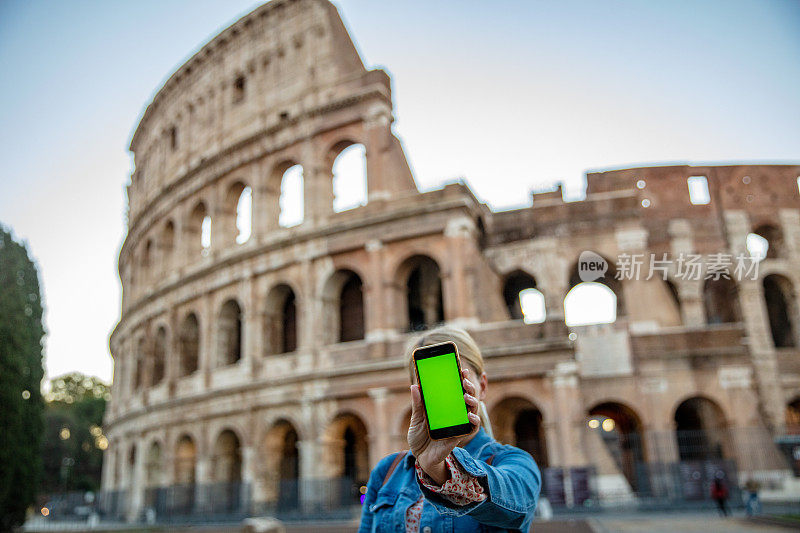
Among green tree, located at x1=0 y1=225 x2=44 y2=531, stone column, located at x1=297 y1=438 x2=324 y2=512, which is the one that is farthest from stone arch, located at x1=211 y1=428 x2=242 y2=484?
green tree, located at x1=0 y1=225 x2=44 y2=531

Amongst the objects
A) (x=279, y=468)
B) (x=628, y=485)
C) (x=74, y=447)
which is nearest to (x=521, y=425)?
(x=628, y=485)

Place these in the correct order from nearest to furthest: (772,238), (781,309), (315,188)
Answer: (315,188) → (772,238) → (781,309)

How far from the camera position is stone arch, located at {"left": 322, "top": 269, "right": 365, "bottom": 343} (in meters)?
17.2

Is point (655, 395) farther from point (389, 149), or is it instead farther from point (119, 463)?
point (119, 463)

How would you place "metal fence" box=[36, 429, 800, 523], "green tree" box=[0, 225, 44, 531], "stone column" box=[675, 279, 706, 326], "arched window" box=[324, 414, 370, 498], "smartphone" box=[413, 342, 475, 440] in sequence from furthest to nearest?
"stone column" box=[675, 279, 706, 326]
"arched window" box=[324, 414, 370, 498]
"green tree" box=[0, 225, 44, 531]
"metal fence" box=[36, 429, 800, 523]
"smartphone" box=[413, 342, 475, 440]

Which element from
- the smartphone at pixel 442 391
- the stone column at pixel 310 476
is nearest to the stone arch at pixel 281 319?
the stone column at pixel 310 476

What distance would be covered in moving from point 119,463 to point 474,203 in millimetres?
16899

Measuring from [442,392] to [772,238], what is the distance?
2118 cm

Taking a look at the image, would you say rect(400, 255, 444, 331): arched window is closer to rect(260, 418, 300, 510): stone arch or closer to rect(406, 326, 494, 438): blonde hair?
rect(260, 418, 300, 510): stone arch

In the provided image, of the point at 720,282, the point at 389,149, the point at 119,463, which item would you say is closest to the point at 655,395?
the point at 720,282

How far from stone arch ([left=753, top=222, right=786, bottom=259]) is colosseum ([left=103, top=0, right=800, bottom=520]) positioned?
74 millimetres

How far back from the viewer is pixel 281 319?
61.4 feet

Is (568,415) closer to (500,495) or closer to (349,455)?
(349,455)

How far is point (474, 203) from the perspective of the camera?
16.9 meters
